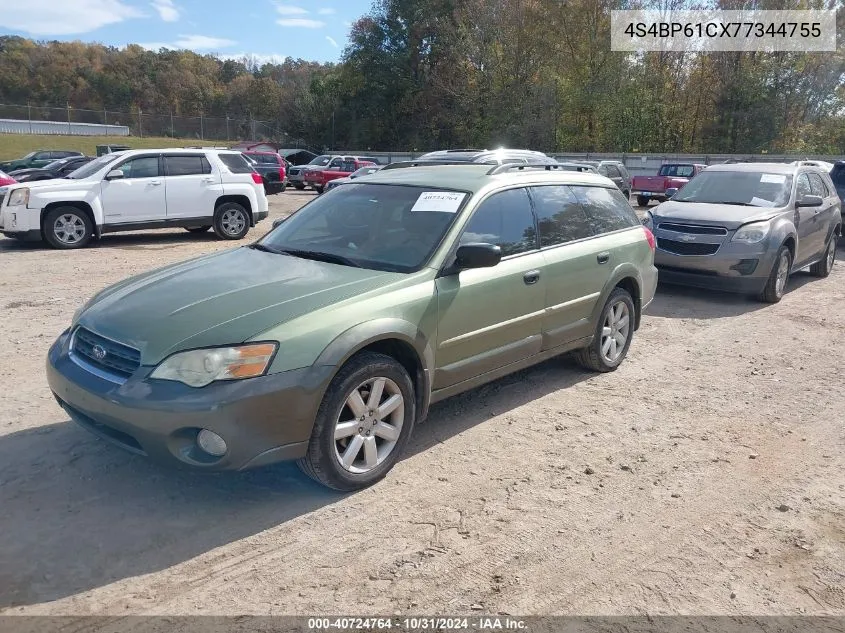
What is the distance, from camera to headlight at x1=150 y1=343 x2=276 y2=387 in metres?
3.40

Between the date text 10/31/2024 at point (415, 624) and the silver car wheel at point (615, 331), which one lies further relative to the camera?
the silver car wheel at point (615, 331)

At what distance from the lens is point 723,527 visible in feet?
12.1

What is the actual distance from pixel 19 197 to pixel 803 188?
12.1m

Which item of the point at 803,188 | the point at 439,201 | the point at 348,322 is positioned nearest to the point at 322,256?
the point at 439,201

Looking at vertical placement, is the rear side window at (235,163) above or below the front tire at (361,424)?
above

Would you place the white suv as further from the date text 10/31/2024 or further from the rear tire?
the date text 10/31/2024

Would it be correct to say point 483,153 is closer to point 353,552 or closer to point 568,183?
point 568,183

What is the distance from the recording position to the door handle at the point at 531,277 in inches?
192

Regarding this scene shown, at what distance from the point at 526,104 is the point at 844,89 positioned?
49.4 ft

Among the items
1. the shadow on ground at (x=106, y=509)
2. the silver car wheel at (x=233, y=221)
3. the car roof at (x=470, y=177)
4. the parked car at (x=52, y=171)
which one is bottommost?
the shadow on ground at (x=106, y=509)

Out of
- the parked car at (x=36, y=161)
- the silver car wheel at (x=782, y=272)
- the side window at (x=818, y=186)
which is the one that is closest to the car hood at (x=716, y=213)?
the silver car wheel at (x=782, y=272)

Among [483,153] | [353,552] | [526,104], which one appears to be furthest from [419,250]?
[526,104]

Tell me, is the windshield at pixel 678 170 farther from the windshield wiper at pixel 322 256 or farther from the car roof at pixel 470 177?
the windshield wiper at pixel 322 256

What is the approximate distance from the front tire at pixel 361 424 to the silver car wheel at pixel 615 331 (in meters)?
2.44
